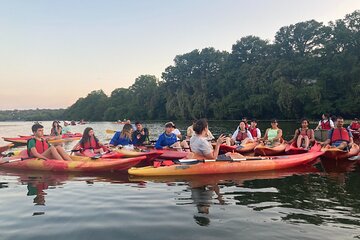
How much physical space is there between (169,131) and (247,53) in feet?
162

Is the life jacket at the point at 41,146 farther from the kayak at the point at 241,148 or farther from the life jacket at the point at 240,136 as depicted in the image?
the life jacket at the point at 240,136

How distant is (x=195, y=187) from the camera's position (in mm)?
6945

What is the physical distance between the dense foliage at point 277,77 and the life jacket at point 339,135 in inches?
1236

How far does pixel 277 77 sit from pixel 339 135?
3711 cm

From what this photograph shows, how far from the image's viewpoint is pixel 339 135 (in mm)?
10711

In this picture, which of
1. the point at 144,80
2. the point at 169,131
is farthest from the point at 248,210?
the point at 144,80

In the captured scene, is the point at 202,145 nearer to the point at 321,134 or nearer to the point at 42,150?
the point at 42,150

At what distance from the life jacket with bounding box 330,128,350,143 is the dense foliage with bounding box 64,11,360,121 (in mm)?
31388

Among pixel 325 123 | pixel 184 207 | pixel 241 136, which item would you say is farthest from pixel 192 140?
pixel 325 123

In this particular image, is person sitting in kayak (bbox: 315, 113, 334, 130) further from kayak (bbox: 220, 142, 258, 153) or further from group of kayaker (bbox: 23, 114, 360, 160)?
kayak (bbox: 220, 142, 258, 153)

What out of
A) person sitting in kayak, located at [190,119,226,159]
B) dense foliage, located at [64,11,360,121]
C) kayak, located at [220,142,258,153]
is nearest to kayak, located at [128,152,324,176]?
person sitting in kayak, located at [190,119,226,159]

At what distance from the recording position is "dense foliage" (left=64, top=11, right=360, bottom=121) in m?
42.9

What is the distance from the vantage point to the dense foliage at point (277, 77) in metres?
42.9

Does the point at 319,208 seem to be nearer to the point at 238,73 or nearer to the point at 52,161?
the point at 52,161
